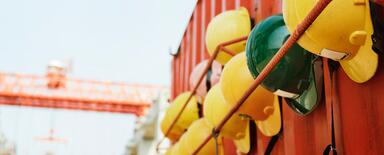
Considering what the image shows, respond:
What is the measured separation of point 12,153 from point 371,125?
19622 millimetres

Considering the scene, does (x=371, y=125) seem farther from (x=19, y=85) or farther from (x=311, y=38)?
(x=19, y=85)

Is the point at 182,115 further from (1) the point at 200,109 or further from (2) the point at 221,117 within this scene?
(2) the point at 221,117

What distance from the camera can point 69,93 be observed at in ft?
60.8

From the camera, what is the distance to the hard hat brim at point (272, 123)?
7.88 ft

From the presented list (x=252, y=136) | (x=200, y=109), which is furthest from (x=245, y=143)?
(x=200, y=109)

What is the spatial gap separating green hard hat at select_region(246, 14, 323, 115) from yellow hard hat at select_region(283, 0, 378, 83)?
0.28m

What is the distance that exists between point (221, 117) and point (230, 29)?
576mm

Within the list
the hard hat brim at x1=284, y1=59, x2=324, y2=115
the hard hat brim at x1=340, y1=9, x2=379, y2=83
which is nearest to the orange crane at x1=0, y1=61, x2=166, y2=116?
the hard hat brim at x1=284, y1=59, x2=324, y2=115

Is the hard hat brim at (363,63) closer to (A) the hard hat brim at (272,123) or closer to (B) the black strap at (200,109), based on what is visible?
(A) the hard hat brim at (272,123)

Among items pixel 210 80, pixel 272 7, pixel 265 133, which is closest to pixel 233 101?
pixel 265 133

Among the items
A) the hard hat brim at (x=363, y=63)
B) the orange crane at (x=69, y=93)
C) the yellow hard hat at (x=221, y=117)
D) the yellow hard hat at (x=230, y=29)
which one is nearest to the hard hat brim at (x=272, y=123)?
the yellow hard hat at (x=221, y=117)

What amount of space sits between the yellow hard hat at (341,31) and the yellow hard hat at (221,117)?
1.02m

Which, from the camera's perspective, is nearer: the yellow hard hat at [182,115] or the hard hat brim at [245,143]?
the hard hat brim at [245,143]

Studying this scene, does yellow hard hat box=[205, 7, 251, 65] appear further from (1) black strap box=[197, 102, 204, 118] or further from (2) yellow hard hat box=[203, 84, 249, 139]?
(1) black strap box=[197, 102, 204, 118]
